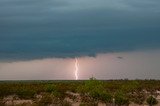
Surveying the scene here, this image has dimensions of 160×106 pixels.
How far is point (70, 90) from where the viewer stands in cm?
9075

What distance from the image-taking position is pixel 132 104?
6856 cm

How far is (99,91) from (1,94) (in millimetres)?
23533

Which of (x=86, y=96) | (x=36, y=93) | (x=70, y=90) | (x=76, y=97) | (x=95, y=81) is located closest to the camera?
(x=95, y=81)

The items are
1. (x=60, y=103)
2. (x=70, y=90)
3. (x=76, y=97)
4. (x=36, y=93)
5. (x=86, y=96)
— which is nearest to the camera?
(x=60, y=103)

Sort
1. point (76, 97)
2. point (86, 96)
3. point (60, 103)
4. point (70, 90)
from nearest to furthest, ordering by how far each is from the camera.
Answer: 1. point (60, 103)
2. point (86, 96)
3. point (76, 97)
4. point (70, 90)

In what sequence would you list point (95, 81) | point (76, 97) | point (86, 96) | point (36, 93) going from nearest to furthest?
point (95, 81)
point (86, 96)
point (76, 97)
point (36, 93)

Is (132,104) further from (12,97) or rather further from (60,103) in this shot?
(12,97)

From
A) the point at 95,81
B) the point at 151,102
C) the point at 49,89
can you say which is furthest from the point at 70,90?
the point at 151,102

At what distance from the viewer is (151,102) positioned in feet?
209

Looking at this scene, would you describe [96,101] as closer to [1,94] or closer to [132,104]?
[132,104]

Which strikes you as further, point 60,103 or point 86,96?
point 86,96

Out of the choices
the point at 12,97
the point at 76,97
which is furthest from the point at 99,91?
the point at 12,97

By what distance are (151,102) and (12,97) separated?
25.4m

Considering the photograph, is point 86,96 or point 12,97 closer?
point 86,96
